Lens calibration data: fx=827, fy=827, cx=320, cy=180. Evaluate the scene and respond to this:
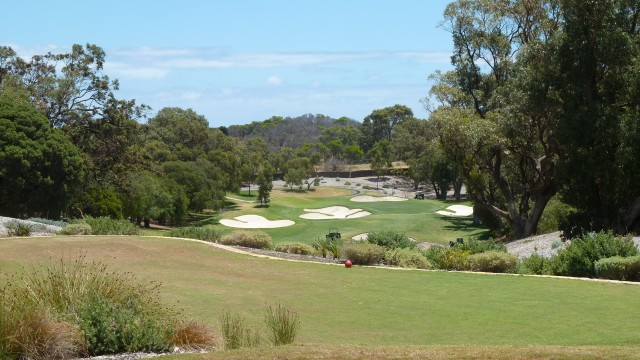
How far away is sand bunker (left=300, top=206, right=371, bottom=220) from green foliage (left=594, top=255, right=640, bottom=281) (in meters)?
49.7

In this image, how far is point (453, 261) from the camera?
21.7 meters

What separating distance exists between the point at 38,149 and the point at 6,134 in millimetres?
1552

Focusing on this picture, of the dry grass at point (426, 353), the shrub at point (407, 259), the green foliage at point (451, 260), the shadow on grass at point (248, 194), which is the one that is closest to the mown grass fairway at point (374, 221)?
the shadow on grass at point (248, 194)

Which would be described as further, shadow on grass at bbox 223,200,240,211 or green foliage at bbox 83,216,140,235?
shadow on grass at bbox 223,200,240,211

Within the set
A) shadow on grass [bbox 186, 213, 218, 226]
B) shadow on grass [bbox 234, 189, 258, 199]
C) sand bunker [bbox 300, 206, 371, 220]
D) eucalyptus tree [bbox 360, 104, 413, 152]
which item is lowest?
shadow on grass [bbox 186, 213, 218, 226]

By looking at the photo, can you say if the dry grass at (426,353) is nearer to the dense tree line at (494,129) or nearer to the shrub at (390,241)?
the shrub at (390,241)

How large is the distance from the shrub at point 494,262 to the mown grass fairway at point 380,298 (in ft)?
4.49

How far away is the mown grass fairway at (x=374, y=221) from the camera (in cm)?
5434

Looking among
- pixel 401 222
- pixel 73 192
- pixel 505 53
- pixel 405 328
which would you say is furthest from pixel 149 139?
pixel 405 328

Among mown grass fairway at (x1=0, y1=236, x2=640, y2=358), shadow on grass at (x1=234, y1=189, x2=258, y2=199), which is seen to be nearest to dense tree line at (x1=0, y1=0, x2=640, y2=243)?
mown grass fairway at (x1=0, y1=236, x2=640, y2=358)

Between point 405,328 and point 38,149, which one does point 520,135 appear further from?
point 405,328

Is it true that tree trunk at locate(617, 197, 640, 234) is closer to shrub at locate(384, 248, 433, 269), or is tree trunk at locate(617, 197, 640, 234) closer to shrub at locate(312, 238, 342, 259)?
shrub at locate(384, 248, 433, 269)

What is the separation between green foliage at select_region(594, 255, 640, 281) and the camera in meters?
18.2

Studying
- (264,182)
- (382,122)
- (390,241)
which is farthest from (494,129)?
(382,122)
